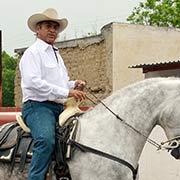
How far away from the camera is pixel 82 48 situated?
17797 mm

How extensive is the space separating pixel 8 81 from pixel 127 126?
188 feet

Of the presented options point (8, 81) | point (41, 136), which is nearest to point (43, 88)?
point (41, 136)

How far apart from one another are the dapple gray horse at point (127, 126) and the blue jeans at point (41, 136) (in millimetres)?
252

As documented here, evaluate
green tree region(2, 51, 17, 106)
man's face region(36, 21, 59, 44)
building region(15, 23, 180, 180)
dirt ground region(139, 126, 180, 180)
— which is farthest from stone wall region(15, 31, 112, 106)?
green tree region(2, 51, 17, 106)

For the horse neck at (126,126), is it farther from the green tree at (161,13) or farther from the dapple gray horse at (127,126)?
the green tree at (161,13)

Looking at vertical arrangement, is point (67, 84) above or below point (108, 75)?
above

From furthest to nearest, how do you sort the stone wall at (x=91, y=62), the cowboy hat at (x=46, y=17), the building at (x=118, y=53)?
the stone wall at (x=91, y=62), the building at (x=118, y=53), the cowboy hat at (x=46, y=17)

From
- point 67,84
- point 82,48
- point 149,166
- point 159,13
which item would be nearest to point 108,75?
point 82,48

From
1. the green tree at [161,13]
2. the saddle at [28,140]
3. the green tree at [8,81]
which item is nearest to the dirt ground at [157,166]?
the saddle at [28,140]

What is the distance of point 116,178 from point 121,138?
0.37 metres

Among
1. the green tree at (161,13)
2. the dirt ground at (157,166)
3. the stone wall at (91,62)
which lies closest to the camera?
the dirt ground at (157,166)

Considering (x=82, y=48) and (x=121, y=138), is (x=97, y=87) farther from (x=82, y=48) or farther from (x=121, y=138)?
(x=121, y=138)

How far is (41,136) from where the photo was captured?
198 inches

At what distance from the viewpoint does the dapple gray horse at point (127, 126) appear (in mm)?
4969
